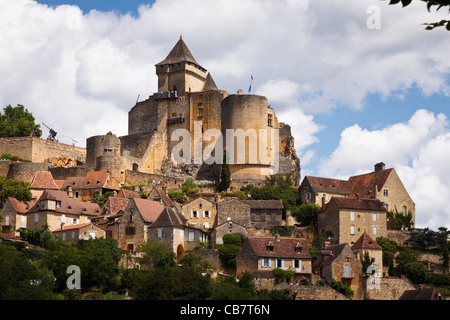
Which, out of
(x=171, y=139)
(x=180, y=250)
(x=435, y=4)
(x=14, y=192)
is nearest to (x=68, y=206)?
(x=14, y=192)

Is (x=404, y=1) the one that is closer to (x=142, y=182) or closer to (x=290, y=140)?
(x=142, y=182)

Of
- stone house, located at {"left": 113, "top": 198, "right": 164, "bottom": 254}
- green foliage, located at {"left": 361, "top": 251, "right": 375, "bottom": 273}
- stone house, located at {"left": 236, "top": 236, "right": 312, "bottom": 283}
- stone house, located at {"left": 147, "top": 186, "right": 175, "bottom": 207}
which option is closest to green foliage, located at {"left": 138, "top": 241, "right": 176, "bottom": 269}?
stone house, located at {"left": 113, "top": 198, "right": 164, "bottom": 254}

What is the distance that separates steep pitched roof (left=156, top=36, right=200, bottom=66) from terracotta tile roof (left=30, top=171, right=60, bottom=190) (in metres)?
20.3

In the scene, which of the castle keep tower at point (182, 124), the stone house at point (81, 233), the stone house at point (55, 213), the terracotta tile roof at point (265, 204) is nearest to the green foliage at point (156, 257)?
the stone house at point (81, 233)

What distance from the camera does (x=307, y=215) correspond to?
66.3 meters

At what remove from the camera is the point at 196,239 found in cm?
5916

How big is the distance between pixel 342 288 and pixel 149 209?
1658 cm

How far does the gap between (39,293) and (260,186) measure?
3512cm

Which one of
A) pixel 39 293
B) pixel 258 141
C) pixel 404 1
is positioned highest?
pixel 258 141

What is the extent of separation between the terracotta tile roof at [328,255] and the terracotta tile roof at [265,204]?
958 centimetres

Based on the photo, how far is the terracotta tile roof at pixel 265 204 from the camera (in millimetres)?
66625

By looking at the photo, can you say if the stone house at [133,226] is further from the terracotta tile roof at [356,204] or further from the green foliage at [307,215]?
the terracotta tile roof at [356,204]

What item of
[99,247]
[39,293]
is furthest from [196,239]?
[39,293]

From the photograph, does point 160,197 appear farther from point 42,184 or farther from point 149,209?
point 42,184
